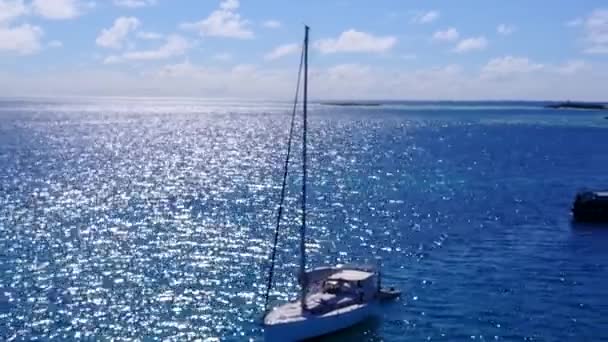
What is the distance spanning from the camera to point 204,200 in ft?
313

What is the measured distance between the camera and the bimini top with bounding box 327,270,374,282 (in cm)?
5088

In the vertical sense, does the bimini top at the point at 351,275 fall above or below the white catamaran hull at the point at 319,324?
above

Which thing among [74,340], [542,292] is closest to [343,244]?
[542,292]

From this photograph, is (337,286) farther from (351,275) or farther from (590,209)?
(590,209)

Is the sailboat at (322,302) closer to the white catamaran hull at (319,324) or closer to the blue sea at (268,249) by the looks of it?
the white catamaran hull at (319,324)

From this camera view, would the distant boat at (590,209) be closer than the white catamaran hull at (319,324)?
No

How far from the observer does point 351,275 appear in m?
51.6

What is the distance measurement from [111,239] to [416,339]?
36.1 metres

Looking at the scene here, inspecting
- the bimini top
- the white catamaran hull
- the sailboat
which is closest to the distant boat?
the sailboat

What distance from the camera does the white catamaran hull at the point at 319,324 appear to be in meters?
42.8

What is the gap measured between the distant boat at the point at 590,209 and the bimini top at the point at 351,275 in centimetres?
4490

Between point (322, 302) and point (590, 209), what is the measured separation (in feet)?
173

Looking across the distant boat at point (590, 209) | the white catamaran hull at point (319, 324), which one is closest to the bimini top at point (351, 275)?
the white catamaran hull at point (319, 324)

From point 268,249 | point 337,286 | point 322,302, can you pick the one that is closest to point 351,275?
point 337,286
